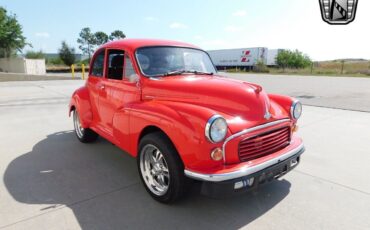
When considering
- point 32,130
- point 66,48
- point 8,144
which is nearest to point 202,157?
point 8,144

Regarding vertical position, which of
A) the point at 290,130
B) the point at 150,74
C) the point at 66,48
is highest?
the point at 66,48

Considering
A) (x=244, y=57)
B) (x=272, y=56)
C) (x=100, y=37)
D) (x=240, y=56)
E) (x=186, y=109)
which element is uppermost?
(x=100, y=37)

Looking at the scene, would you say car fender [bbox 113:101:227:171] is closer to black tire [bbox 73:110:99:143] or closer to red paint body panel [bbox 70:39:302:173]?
red paint body panel [bbox 70:39:302:173]

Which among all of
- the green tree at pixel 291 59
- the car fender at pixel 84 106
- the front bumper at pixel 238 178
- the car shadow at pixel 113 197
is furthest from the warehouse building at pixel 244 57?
the front bumper at pixel 238 178

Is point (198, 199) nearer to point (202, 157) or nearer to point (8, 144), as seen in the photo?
point (202, 157)

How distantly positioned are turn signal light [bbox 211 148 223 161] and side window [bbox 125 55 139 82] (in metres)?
1.53

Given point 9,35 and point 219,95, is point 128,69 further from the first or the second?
point 9,35

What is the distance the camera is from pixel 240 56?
136ft

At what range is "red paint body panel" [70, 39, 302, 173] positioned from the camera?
250cm

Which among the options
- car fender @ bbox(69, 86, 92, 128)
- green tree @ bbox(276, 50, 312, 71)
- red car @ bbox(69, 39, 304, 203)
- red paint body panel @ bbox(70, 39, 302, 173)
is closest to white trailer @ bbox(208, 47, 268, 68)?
green tree @ bbox(276, 50, 312, 71)

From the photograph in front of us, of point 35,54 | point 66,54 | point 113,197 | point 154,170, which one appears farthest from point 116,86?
point 35,54

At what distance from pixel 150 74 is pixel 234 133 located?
1460 millimetres

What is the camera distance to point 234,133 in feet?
8.35

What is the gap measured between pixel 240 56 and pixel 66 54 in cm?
2947
